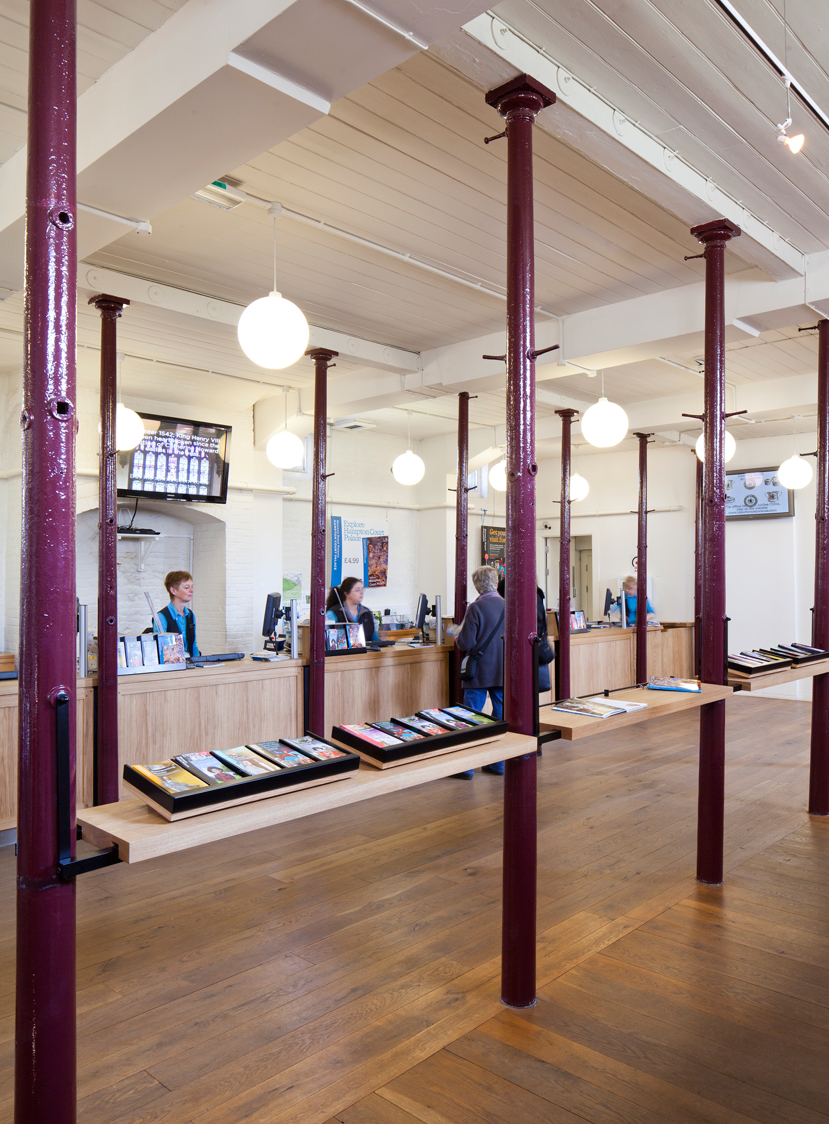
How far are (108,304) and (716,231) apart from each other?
373cm

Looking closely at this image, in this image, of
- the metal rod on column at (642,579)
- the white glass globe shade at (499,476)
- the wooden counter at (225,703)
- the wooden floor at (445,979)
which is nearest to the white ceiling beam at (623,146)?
the wooden floor at (445,979)

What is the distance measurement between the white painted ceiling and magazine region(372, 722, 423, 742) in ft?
7.61

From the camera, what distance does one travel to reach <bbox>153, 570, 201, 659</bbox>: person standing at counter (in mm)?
5965

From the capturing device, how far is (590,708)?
324 centimetres

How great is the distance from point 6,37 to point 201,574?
6407 millimetres

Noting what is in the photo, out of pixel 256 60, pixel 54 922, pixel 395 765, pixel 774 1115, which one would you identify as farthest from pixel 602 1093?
pixel 256 60

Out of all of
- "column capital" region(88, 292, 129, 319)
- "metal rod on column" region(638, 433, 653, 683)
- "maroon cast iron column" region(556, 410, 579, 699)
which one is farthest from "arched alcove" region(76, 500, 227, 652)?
"metal rod on column" region(638, 433, 653, 683)

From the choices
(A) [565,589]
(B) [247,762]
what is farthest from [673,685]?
(A) [565,589]

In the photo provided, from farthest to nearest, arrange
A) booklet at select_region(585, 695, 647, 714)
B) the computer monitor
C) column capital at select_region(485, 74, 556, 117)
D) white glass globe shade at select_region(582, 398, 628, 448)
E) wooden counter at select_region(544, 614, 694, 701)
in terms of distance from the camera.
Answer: wooden counter at select_region(544, 614, 694, 701) → the computer monitor → white glass globe shade at select_region(582, 398, 628, 448) → booklet at select_region(585, 695, 647, 714) → column capital at select_region(485, 74, 556, 117)

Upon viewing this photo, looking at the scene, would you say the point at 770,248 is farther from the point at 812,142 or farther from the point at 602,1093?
the point at 602,1093

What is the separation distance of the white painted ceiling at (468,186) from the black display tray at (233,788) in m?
2.43

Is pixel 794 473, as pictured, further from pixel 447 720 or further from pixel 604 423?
pixel 447 720

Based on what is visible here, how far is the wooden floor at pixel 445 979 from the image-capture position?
7.45 ft

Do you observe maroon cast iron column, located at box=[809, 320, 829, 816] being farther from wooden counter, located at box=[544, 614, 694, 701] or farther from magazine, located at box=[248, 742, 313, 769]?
magazine, located at box=[248, 742, 313, 769]
